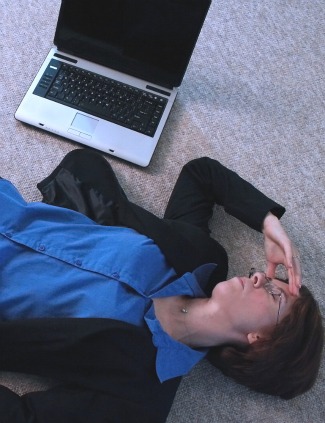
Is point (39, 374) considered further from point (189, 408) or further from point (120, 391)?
point (189, 408)

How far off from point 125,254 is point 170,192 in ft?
0.82

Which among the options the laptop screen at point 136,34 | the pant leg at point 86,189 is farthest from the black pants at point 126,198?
the laptop screen at point 136,34

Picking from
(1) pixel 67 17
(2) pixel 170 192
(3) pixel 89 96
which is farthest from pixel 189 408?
(1) pixel 67 17

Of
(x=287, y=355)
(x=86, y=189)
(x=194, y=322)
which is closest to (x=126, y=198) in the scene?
(x=86, y=189)

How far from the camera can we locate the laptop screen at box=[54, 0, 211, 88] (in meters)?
0.92

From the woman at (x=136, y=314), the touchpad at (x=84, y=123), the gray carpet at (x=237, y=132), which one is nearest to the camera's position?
the woman at (x=136, y=314)

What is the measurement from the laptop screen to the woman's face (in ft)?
1.60

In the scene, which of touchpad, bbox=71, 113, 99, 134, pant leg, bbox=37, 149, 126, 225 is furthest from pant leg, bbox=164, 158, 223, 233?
touchpad, bbox=71, 113, 99, 134

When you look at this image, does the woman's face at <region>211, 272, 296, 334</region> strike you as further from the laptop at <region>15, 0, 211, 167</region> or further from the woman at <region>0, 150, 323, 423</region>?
the laptop at <region>15, 0, 211, 167</region>

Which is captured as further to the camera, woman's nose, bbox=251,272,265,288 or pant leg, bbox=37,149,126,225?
pant leg, bbox=37,149,126,225

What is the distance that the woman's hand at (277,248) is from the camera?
0.83 m

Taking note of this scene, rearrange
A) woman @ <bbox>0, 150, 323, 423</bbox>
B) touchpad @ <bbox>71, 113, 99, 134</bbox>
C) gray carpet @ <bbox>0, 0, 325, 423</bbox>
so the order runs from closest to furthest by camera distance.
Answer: woman @ <bbox>0, 150, 323, 423</bbox> → gray carpet @ <bbox>0, 0, 325, 423</bbox> → touchpad @ <bbox>71, 113, 99, 134</bbox>

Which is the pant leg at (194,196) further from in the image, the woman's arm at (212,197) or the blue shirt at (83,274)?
the blue shirt at (83,274)

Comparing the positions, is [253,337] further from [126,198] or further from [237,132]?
[237,132]
